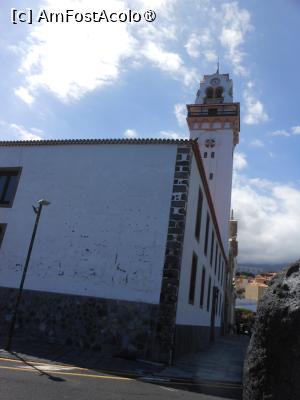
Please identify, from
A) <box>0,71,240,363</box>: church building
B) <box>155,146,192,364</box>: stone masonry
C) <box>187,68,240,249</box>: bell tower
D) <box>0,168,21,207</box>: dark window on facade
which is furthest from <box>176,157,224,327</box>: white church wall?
A: <box>187,68,240,249</box>: bell tower

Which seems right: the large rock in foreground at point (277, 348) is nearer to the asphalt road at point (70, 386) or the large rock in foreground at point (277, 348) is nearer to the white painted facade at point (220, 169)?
the asphalt road at point (70, 386)

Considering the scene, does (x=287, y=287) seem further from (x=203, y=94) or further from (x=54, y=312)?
(x=203, y=94)

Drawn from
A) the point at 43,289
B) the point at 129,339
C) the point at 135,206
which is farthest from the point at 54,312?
the point at 135,206

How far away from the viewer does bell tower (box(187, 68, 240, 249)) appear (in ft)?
105

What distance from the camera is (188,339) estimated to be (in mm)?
14258

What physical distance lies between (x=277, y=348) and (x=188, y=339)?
12.0m

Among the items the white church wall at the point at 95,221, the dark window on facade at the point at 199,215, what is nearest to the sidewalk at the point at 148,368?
the white church wall at the point at 95,221

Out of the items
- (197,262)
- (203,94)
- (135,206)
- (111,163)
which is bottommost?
(197,262)

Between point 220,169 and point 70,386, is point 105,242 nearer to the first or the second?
point 70,386

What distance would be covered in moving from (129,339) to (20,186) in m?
7.30

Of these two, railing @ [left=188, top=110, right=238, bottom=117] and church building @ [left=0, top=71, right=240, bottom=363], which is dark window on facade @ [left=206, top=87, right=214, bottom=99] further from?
church building @ [left=0, top=71, right=240, bottom=363]

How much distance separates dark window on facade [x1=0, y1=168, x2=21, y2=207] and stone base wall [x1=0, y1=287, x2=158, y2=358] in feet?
11.6

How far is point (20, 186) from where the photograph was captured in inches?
575

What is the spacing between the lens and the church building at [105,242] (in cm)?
1152
